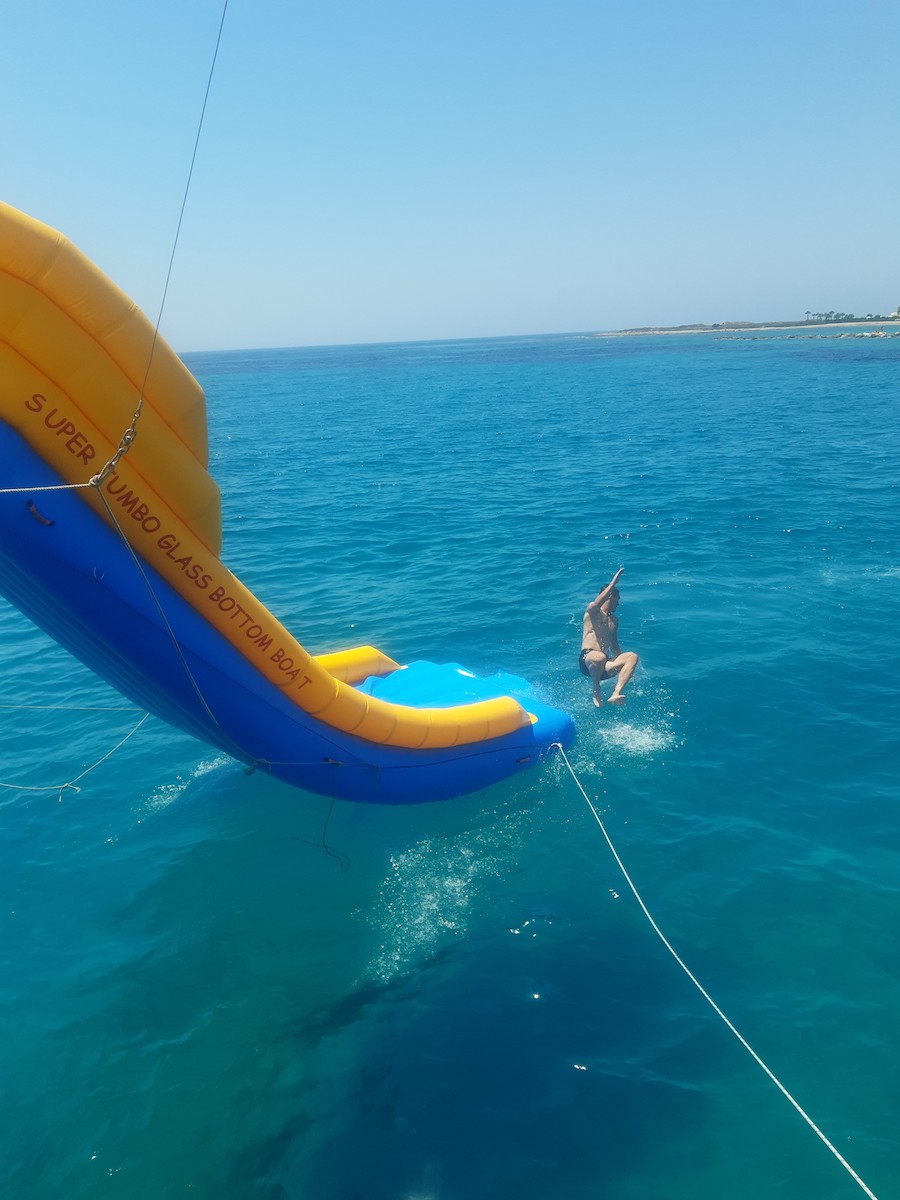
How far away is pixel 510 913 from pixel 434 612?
9000 millimetres

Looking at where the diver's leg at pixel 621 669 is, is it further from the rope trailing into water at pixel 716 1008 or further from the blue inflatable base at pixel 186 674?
the rope trailing into water at pixel 716 1008

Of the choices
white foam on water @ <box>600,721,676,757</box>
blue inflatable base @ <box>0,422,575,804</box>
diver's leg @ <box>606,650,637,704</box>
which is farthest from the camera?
diver's leg @ <box>606,650,637,704</box>

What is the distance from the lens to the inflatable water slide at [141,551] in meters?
5.72

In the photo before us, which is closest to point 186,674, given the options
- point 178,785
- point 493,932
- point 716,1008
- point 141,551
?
point 141,551

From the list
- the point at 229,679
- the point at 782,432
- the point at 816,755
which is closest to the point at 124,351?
the point at 229,679

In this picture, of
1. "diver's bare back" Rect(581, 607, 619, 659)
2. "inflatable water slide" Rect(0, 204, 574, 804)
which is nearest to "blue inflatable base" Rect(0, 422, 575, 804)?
"inflatable water slide" Rect(0, 204, 574, 804)

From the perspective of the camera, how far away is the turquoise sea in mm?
6438

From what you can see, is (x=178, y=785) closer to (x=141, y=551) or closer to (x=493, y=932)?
(x=493, y=932)

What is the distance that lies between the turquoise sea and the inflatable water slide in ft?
5.82

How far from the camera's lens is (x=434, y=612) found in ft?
55.7

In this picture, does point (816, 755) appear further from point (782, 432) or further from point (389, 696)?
point (782, 432)

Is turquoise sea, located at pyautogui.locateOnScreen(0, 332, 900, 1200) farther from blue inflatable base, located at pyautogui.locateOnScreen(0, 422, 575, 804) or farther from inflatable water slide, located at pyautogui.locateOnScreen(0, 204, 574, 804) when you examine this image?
inflatable water slide, located at pyautogui.locateOnScreen(0, 204, 574, 804)

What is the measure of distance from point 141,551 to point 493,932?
18.9 ft

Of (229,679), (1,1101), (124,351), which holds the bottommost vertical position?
(1,1101)
